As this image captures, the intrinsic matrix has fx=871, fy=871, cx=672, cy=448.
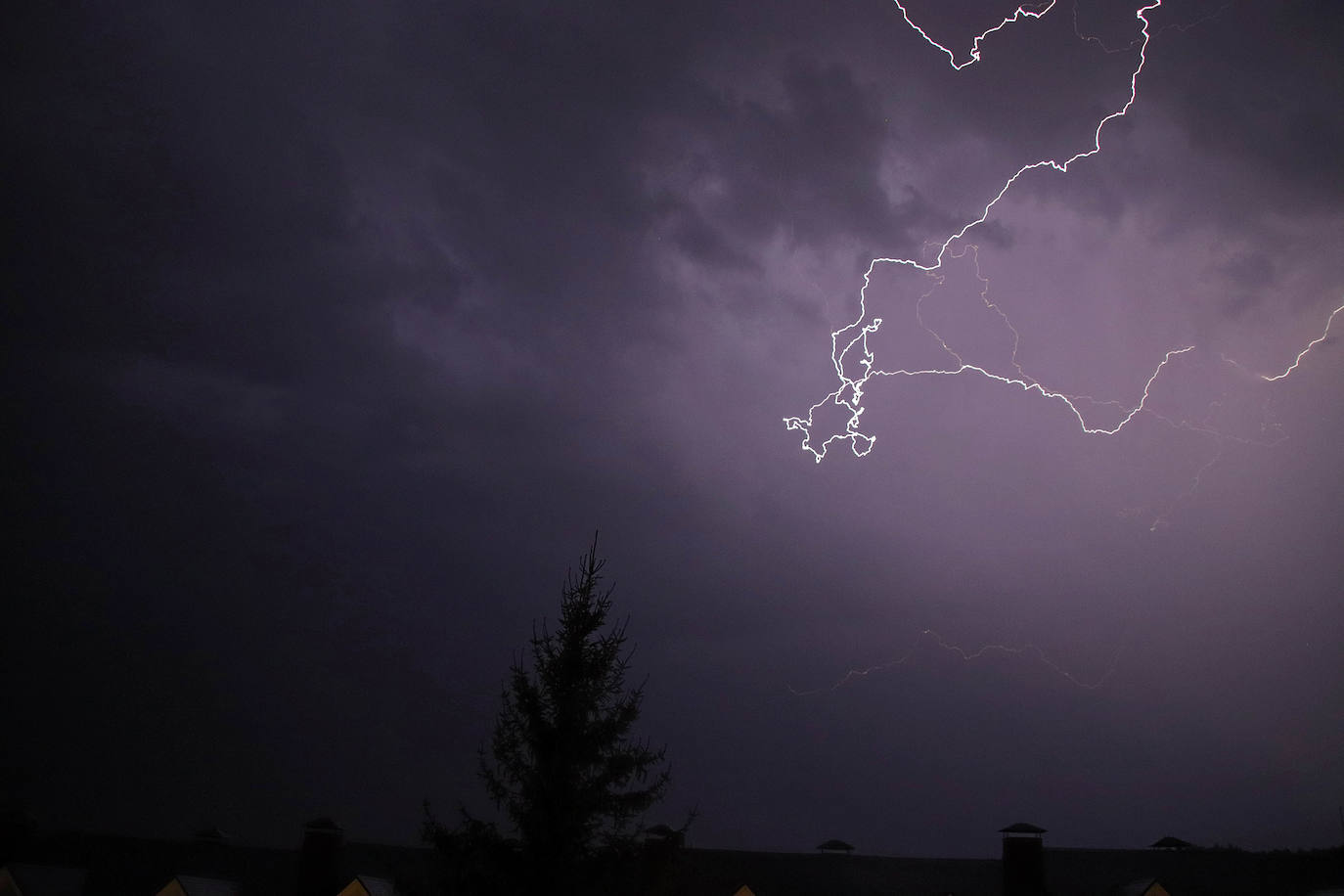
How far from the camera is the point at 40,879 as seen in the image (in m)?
17.7

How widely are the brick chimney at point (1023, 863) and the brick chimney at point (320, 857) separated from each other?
14.5 meters

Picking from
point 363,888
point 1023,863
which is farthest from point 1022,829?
point 363,888

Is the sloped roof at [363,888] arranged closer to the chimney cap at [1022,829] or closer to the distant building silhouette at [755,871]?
the distant building silhouette at [755,871]

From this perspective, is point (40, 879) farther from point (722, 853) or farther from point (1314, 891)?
point (1314, 891)

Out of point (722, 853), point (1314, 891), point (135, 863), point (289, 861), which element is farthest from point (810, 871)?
point (135, 863)

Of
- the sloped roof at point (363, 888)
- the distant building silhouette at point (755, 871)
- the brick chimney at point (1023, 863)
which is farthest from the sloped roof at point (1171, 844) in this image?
the sloped roof at point (363, 888)

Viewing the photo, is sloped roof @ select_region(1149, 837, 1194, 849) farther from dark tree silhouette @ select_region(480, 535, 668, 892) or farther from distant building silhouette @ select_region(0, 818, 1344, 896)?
dark tree silhouette @ select_region(480, 535, 668, 892)

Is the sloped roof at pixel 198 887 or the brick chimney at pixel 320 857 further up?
the brick chimney at pixel 320 857

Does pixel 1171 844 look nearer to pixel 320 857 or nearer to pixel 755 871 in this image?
pixel 755 871

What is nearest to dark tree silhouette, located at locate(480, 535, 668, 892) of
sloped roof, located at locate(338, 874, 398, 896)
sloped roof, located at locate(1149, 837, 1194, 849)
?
sloped roof, located at locate(338, 874, 398, 896)

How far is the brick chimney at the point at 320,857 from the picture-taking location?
60.6 ft

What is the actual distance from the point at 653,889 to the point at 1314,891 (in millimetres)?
16567

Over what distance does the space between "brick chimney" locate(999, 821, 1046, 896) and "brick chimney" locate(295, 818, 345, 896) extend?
1453 centimetres

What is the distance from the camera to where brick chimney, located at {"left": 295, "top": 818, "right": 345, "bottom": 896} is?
18.5m
